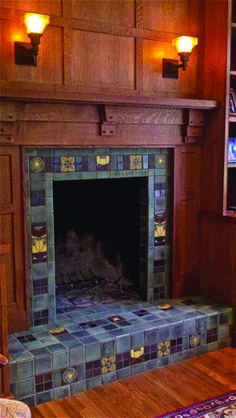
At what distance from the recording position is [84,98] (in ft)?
9.73

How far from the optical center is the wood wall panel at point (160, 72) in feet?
11.1

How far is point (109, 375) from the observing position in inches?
119

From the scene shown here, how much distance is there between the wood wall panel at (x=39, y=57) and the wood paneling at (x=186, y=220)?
110cm

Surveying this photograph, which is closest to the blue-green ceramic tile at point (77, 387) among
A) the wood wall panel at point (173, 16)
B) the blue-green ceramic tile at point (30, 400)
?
the blue-green ceramic tile at point (30, 400)

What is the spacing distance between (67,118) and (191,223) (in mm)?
1307

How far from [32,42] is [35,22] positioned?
0.11m

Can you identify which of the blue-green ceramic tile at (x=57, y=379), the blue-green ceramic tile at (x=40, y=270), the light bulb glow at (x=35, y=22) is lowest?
the blue-green ceramic tile at (x=57, y=379)

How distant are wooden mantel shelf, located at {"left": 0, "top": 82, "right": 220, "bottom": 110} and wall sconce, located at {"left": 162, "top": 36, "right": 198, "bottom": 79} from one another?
0.22 m

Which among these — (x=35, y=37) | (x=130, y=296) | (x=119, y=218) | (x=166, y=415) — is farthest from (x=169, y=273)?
(x=35, y=37)

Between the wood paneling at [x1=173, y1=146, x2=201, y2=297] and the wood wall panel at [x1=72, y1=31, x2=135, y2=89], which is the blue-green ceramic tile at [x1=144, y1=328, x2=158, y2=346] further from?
the wood wall panel at [x1=72, y1=31, x2=135, y2=89]

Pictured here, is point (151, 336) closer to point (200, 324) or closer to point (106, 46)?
point (200, 324)

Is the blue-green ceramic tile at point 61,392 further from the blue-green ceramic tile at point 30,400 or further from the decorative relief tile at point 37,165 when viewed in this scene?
the decorative relief tile at point 37,165

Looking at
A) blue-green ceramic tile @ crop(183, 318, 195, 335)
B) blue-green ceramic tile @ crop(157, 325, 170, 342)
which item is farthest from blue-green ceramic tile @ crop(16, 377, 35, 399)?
blue-green ceramic tile @ crop(183, 318, 195, 335)

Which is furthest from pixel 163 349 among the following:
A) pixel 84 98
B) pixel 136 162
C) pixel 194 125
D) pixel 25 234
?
pixel 84 98
